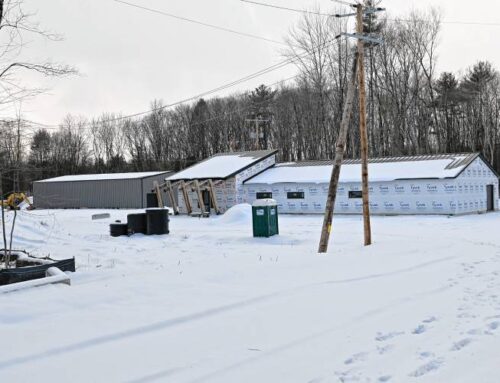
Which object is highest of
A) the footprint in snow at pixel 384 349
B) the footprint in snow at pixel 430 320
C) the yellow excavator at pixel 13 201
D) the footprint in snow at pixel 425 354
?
the yellow excavator at pixel 13 201

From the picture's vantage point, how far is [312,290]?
24.9 feet

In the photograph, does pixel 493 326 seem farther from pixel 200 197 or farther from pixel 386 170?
pixel 200 197

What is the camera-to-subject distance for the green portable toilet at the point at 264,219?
17703 mm

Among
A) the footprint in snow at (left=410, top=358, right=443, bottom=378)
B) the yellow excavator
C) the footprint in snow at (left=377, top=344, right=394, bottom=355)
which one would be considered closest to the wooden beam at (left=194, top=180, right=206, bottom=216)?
the yellow excavator

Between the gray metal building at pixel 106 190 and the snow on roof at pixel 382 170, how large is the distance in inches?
494

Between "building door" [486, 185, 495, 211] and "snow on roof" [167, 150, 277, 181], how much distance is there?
49.6ft

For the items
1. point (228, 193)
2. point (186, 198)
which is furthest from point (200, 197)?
point (228, 193)

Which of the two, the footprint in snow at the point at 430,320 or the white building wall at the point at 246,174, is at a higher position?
the white building wall at the point at 246,174

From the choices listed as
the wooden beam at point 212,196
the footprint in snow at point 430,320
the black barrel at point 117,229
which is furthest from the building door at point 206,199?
the footprint in snow at point 430,320

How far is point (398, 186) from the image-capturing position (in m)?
28.7

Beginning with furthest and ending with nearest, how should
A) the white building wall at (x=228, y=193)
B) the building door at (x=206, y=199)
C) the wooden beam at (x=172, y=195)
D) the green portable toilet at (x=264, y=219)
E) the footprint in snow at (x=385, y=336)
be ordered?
1. the wooden beam at (x=172, y=195)
2. the building door at (x=206, y=199)
3. the white building wall at (x=228, y=193)
4. the green portable toilet at (x=264, y=219)
5. the footprint in snow at (x=385, y=336)

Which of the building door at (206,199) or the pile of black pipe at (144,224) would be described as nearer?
the pile of black pipe at (144,224)

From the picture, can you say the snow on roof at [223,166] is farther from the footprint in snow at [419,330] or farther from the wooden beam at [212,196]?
the footprint in snow at [419,330]

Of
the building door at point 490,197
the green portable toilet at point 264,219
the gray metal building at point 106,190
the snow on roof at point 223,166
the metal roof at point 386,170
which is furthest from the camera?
the gray metal building at point 106,190
